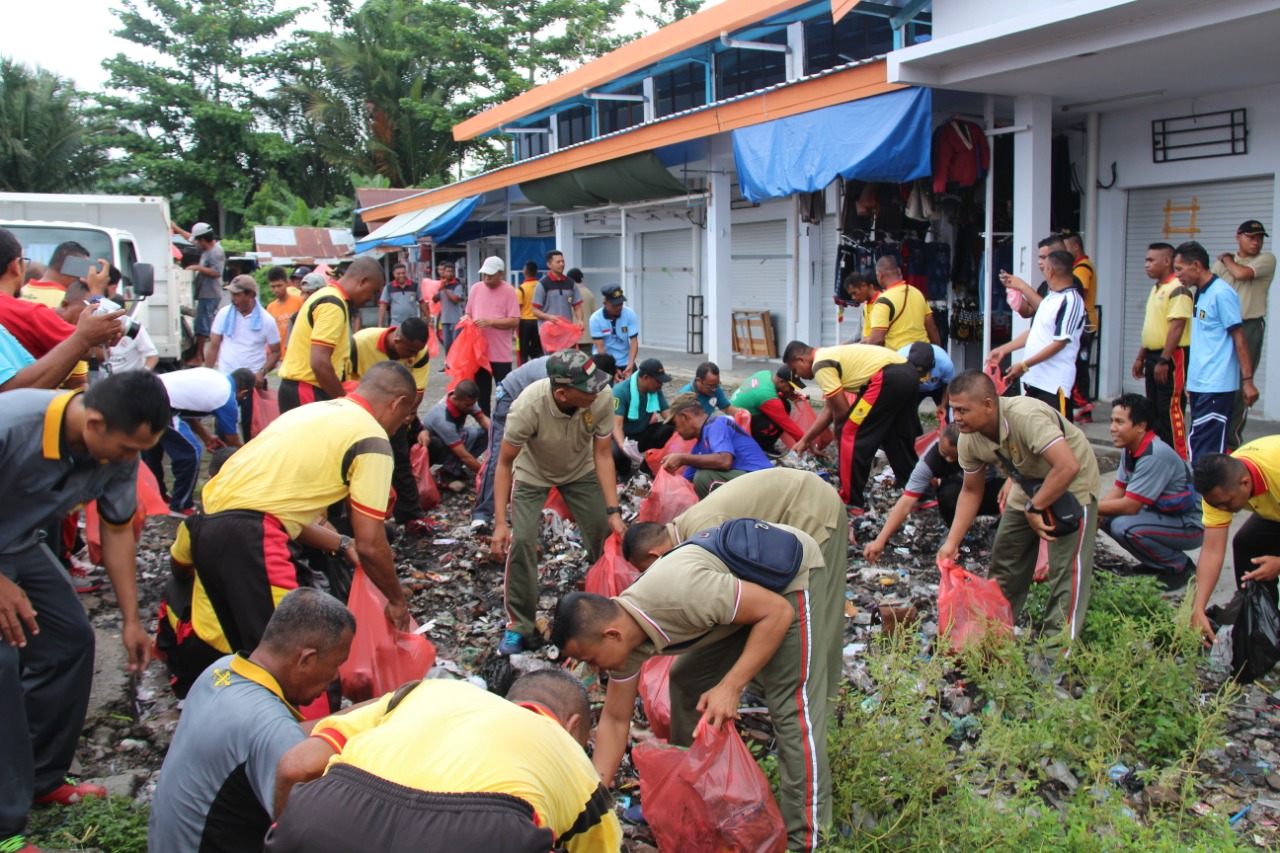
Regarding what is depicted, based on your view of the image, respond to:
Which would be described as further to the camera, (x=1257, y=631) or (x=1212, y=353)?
(x=1212, y=353)

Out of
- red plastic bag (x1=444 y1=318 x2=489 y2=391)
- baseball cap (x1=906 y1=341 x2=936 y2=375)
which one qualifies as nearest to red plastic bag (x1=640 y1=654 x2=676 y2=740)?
baseball cap (x1=906 y1=341 x2=936 y2=375)

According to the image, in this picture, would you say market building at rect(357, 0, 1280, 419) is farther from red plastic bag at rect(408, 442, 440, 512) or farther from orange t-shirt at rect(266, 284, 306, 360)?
orange t-shirt at rect(266, 284, 306, 360)

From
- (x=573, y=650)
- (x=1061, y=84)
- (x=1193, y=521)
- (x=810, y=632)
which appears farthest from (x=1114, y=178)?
(x=573, y=650)

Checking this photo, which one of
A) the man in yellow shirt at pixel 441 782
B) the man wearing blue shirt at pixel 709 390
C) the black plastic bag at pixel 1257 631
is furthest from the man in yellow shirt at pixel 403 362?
the black plastic bag at pixel 1257 631

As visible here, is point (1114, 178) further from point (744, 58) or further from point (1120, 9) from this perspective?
point (744, 58)

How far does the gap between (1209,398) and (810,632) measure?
4613mm

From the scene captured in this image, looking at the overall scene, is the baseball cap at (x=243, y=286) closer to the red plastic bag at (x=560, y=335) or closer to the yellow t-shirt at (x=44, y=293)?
the yellow t-shirt at (x=44, y=293)

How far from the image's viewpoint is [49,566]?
332cm

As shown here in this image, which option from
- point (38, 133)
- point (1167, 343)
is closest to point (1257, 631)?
point (1167, 343)

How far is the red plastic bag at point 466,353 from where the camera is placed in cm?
870

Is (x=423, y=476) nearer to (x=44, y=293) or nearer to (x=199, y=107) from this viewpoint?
(x=44, y=293)

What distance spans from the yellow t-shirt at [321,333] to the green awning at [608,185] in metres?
7.84

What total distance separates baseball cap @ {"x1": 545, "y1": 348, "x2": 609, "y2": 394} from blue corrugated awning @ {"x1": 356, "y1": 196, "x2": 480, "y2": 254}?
1415 cm

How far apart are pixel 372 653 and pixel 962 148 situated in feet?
24.9
